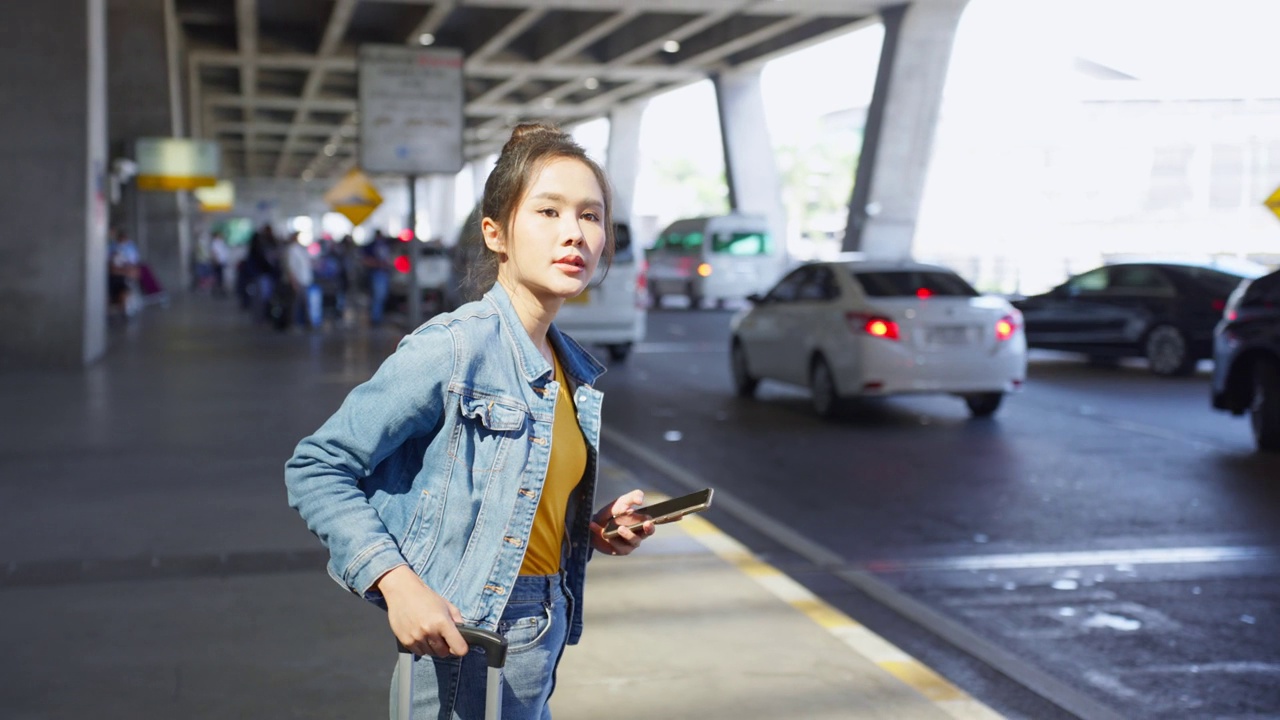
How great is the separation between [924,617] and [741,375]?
9.41 m

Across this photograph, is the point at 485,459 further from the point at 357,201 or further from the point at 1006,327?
the point at 357,201

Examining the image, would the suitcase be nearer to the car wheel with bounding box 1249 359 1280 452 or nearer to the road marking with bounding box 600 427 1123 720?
the road marking with bounding box 600 427 1123 720

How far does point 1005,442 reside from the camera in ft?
38.8

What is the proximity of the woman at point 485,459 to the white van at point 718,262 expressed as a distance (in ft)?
111

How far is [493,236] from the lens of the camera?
2.49m

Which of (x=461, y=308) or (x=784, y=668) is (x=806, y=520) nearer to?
(x=784, y=668)

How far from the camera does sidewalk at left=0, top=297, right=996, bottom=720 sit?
4.50m

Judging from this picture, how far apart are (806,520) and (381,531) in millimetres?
6332

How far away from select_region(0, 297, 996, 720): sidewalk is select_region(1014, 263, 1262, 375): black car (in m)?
10.5

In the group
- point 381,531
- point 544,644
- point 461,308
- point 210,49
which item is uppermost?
point 210,49

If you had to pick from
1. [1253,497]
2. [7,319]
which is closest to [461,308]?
[1253,497]

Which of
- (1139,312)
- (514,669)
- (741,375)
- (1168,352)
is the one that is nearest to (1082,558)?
(514,669)

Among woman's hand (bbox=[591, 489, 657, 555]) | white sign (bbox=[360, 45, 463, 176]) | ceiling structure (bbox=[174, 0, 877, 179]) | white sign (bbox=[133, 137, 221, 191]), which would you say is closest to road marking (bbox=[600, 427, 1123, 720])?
woman's hand (bbox=[591, 489, 657, 555])

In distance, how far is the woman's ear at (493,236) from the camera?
8.12 feet
